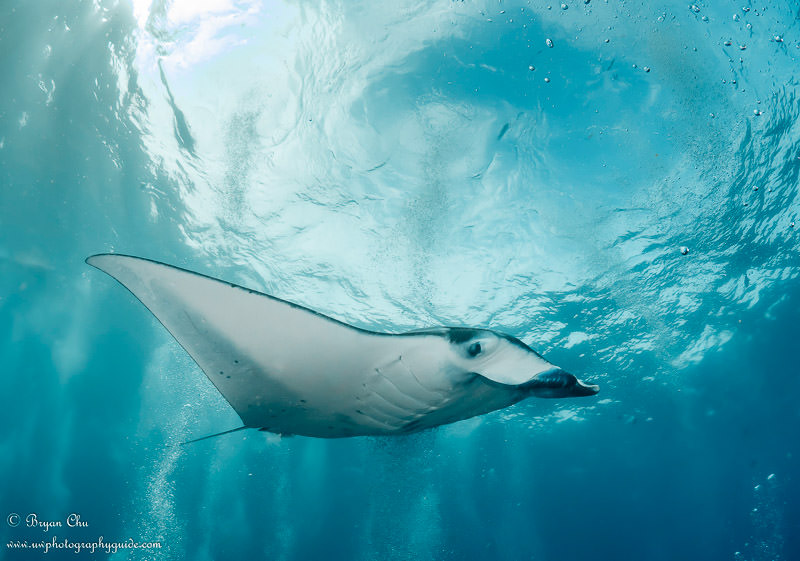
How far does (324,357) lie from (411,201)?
23.6 feet

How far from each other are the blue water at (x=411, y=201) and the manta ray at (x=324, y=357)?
20.6ft

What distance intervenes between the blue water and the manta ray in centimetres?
629

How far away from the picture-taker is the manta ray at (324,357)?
2.39 metres

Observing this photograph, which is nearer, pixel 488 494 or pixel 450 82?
pixel 450 82

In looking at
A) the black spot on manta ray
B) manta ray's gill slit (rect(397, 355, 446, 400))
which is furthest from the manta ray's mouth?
manta ray's gill slit (rect(397, 355, 446, 400))

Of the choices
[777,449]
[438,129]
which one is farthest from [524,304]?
[777,449]

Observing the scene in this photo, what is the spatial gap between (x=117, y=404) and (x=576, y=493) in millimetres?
27838

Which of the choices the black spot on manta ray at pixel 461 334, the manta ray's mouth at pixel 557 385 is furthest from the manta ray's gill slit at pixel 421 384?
the manta ray's mouth at pixel 557 385

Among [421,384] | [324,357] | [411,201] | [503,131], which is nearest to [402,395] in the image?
[421,384]

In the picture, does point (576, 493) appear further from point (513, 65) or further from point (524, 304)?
point (513, 65)

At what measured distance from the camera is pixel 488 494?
25.8 metres

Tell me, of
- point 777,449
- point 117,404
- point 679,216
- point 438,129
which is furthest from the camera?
point 777,449

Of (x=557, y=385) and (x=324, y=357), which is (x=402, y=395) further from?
(x=557, y=385)

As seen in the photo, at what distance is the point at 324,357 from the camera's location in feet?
8.85
